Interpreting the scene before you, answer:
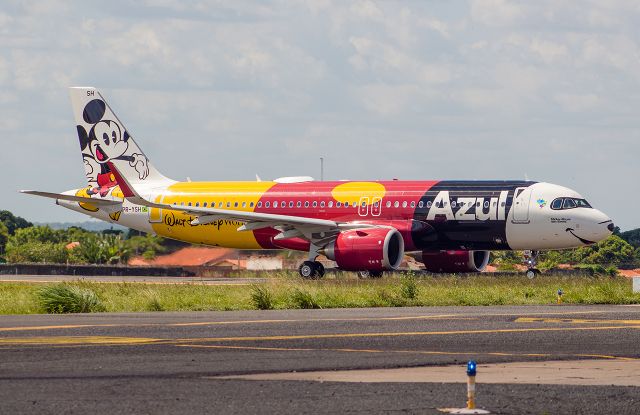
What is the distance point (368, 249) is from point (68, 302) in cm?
1694

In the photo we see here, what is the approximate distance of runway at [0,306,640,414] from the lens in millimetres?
13883

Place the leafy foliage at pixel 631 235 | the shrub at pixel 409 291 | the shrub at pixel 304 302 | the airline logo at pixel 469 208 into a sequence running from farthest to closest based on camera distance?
the leafy foliage at pixel 631 235 → the airline logo at pixel 469 208 → the shrub at pixel 409 291 → the shrub at pixel 304 302

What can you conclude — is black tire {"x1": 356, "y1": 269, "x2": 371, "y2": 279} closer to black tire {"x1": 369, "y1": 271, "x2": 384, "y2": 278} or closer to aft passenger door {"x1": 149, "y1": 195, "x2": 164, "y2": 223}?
black tire {"x1": 369, "y1": 271, "x2": 384, "y2": 278}

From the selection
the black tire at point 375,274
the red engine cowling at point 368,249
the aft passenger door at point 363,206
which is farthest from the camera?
the aft passenger door at point 363,206

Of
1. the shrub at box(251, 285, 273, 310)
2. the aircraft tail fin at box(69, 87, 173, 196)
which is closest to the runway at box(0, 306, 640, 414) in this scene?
the shrub at box(251, 285, 273, 310)

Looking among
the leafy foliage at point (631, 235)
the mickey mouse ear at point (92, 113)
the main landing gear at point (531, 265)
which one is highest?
the mickey mouse ear at point (92, 113)

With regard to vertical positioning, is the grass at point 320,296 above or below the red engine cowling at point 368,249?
below

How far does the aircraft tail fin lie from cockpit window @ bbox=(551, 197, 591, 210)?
17052 millimetres

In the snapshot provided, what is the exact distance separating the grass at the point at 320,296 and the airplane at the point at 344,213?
6.23m

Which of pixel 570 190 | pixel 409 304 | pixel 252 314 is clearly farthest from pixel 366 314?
pixel 570 190

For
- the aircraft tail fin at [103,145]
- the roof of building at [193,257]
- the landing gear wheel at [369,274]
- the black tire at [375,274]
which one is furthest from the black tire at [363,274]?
the roof of building at [193,257]

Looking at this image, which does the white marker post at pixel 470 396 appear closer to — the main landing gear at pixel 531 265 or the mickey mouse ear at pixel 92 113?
the main landing gear at pixel 531 265

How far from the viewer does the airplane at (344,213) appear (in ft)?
149

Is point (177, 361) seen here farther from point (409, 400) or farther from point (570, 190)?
point (570, 190)
